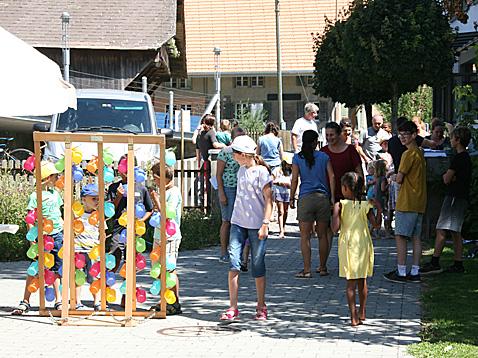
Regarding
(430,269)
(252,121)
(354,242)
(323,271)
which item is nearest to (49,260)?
(354,242)

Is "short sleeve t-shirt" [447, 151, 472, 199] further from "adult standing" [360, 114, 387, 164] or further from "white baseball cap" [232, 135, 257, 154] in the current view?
"adult standing" [360, 114, 387, 164]

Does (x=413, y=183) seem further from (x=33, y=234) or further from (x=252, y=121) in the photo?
(x=252, y=121)

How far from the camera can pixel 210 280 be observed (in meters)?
12.7

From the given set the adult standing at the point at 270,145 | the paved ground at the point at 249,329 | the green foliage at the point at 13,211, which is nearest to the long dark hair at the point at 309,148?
the paved ground at the point at 249,329

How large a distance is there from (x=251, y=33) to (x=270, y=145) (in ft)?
148

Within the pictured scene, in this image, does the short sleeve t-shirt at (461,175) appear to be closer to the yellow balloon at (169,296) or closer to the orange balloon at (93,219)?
the yellow balloon at (169,296)

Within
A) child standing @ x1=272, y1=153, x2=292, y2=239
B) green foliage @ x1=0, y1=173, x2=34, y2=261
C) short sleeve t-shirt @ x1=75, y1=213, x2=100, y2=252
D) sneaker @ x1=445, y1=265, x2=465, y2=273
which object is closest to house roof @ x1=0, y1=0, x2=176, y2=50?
child standing @ x1=272, y1=153, x2=292, y2=239

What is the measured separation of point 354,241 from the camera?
9.95m

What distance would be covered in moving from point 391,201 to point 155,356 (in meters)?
9.15

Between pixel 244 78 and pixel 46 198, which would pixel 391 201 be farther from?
pixel 244 78

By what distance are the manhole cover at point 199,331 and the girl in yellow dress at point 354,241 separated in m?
1.18

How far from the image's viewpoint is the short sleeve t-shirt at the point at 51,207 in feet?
33.5

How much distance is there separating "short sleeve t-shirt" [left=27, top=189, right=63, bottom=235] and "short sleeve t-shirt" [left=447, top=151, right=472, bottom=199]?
503 cm

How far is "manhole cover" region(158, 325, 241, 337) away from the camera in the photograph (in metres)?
9.37
